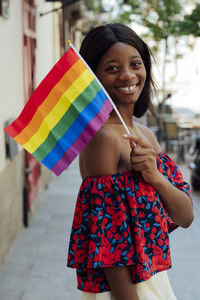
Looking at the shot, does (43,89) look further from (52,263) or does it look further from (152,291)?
(52,263)

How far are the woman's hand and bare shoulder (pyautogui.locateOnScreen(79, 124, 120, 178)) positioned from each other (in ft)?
0.18

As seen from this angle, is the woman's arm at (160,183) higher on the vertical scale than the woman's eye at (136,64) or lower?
lower

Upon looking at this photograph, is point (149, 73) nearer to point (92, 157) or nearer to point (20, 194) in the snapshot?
point (92, 157)

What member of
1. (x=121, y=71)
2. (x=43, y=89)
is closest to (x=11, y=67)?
(x=43, y=89)

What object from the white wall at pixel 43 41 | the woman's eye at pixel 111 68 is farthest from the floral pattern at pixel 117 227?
the white wall at pixel 43 41

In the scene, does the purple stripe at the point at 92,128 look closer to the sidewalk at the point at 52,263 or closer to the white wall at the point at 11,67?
the sidewalk at the point at 52,263

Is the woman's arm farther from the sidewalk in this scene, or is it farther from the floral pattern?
the sidewalk

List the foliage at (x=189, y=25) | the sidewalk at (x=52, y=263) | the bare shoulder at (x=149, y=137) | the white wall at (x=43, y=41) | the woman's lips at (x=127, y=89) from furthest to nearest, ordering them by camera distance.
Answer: the foliage at (x=189, y=25) → the white wall at (x=43, y=41) → the sidewalk at (x=52, y=263) → the bare shoulder at (x=149, y=137) → the woman's lips at (x=127, y=89)

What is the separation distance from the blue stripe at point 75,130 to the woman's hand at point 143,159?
0.17 m

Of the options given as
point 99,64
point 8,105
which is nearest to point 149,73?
point 99,64

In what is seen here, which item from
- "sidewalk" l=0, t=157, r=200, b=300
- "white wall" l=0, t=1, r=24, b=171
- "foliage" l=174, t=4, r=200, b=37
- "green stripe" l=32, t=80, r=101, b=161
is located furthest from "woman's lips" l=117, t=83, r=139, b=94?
"foliage" l=174, t=4, r=200, b=37

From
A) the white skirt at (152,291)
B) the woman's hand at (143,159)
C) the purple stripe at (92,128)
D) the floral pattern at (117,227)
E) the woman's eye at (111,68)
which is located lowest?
the white skirt at (152,291)

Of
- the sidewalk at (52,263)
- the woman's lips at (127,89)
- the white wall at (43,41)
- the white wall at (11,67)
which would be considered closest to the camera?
the woman's lips at (127,89)

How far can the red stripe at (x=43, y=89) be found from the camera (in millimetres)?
1631
